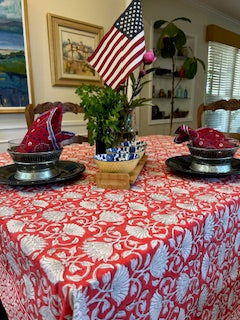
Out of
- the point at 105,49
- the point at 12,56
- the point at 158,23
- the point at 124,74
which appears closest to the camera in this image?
the point at 124,74

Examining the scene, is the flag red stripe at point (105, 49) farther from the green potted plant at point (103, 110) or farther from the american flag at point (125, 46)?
the green potted plant at point (103, 110)

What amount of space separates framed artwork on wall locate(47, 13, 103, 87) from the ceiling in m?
2.22

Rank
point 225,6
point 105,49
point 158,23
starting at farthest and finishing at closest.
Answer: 1. point 225,6
2. point 158,23
3. point 105,49

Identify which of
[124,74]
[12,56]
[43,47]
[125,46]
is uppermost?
[43,47]

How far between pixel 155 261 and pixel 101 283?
12cm

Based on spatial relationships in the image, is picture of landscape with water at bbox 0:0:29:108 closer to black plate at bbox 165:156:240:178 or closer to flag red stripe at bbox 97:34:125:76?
flag red stripe at bbox 97:34:125:76

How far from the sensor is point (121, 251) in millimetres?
392

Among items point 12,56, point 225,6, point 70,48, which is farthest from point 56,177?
point 225,6

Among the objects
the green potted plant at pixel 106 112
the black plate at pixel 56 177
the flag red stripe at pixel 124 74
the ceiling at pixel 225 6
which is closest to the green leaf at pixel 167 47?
the ceiling at pixel 225 6

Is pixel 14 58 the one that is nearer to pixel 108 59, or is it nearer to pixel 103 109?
pixel 108 59

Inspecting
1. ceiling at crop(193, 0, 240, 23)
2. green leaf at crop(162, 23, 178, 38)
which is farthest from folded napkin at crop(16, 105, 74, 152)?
ceiling at crop(193, 0, 240, 23)

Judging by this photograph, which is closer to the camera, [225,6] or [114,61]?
[114,61]

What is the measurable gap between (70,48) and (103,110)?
1.65 meters

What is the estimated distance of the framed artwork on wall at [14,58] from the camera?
5.91ft
